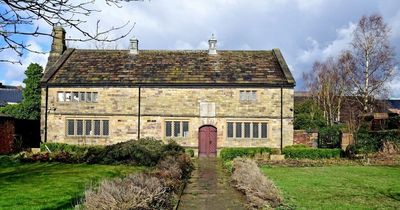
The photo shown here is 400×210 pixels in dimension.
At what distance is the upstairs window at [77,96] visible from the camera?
33.4 meters

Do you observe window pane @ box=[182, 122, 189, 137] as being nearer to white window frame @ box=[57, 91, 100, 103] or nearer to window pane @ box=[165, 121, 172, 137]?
window pane @ box=[165, 121, 172, 137]

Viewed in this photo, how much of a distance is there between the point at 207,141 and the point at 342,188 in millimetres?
17864

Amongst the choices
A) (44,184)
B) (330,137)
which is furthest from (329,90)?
(44,184)

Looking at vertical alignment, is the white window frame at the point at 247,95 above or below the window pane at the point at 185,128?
above

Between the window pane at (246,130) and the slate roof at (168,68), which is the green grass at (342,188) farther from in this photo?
the slate roof at (168,68)

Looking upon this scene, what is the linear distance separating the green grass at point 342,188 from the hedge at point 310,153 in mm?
7096

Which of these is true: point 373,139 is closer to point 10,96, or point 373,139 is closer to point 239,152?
point 239,152

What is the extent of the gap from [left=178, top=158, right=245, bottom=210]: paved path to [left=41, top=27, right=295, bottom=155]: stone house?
1233 cm

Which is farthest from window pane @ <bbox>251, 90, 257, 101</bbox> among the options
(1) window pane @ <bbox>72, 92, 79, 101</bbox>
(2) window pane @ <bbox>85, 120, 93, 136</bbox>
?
(1) window pane @ <bbox>72, 92, 79, 101</bbox>

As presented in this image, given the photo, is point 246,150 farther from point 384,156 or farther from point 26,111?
point 26,111

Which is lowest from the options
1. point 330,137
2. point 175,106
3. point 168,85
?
point 330,137

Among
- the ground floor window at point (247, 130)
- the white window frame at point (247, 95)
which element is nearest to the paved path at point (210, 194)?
the ground floor window at point (247, 130)

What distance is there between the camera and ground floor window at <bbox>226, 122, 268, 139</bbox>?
3244 centimetres

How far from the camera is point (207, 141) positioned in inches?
1287
